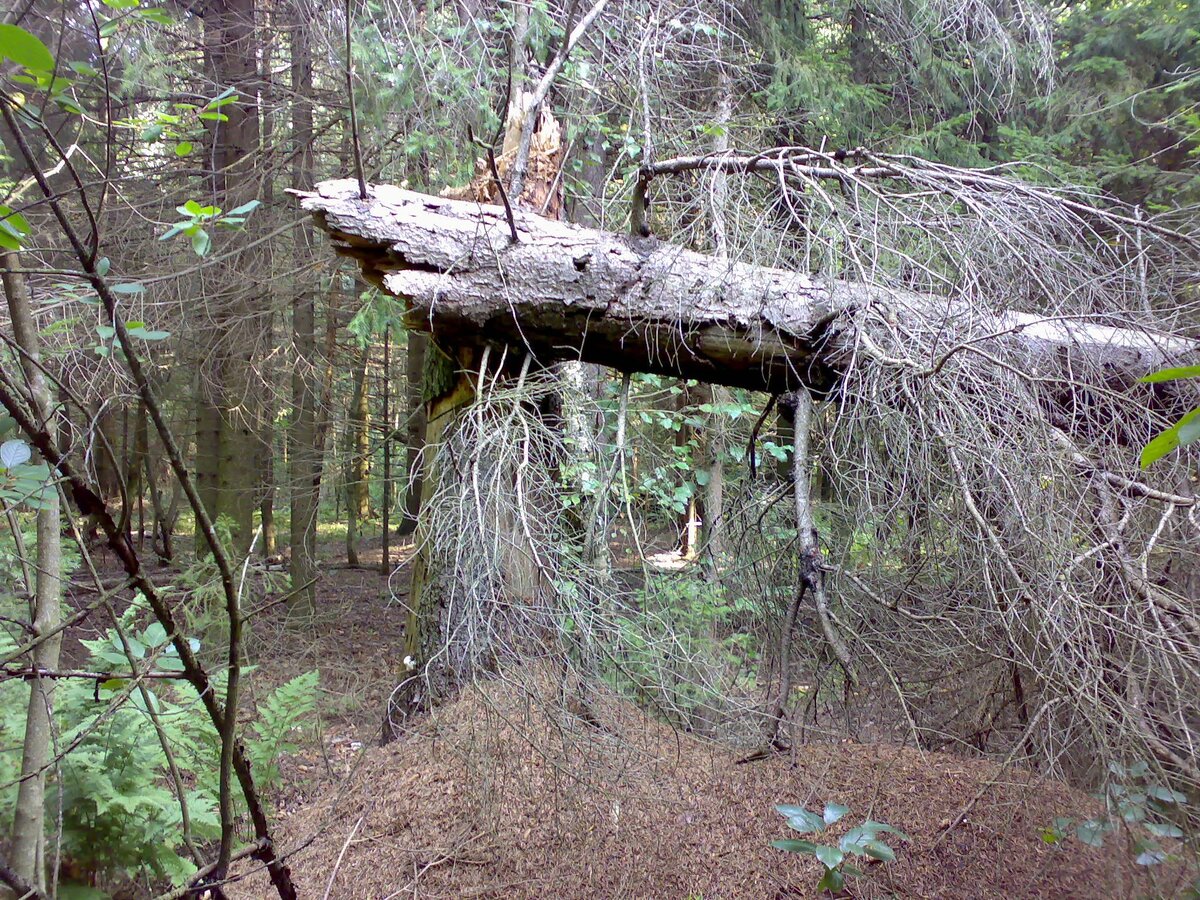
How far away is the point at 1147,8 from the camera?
24.5 ft

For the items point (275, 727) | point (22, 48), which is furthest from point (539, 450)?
point (275, 727)

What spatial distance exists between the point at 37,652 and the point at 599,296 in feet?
7.19

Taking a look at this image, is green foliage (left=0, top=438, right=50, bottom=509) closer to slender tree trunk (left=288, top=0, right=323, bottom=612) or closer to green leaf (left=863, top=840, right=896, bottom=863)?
green leaf (left=863, top=840, right=896, bottom=863)

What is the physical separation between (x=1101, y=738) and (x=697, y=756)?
132 cm

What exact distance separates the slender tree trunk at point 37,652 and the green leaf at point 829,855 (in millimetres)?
1641

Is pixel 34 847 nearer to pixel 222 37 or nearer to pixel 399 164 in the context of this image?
pixel 399 164

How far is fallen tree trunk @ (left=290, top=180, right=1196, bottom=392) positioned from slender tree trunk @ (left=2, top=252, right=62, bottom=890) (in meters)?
1.26

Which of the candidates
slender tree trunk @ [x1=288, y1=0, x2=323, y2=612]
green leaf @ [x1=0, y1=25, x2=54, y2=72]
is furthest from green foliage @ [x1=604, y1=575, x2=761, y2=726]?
slender tree trunk @ [x1=288, y1=0, x2=323, y2=612]

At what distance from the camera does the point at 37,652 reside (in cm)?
165

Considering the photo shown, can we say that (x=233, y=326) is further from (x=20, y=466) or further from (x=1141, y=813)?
(x=1141, y=813)

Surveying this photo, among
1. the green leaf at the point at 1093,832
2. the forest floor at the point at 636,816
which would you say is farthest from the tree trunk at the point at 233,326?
the green leaf at the point at 1093,832

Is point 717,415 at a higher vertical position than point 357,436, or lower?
higher

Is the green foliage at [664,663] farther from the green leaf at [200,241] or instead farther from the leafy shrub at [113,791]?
the green leaf at [200,241]

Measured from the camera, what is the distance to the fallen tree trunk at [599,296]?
300 cm
